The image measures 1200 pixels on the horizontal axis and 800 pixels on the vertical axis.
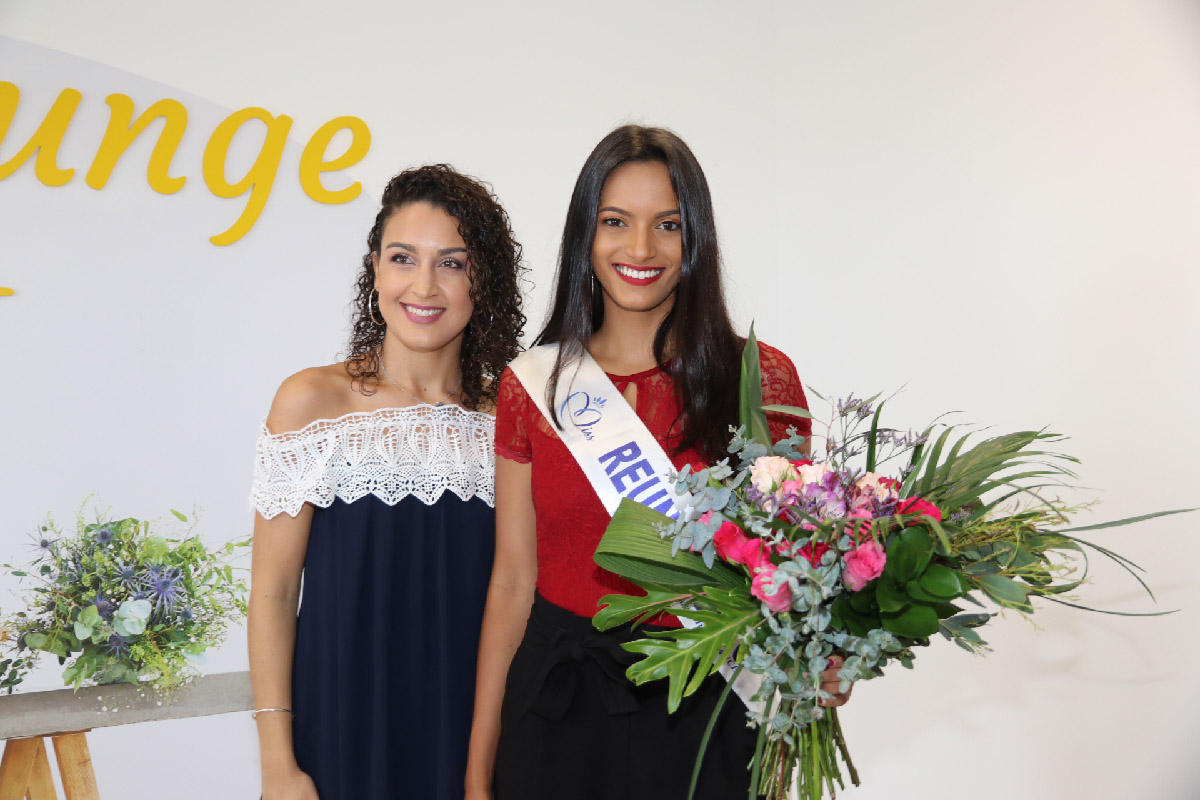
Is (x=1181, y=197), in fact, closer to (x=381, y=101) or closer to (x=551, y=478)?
(x=551, y=478)

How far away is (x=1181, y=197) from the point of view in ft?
7.98

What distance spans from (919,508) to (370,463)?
855 millimetres

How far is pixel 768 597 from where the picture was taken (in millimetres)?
967

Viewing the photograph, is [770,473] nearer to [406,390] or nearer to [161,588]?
[406,390]

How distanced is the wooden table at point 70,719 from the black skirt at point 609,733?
0.69m

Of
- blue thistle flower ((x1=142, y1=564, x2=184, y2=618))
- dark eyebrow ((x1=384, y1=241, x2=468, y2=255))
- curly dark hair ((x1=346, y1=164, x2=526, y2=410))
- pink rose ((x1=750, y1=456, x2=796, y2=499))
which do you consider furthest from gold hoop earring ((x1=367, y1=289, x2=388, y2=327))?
pink rose ((x1=750, y1=456, x2=796, y2=499))

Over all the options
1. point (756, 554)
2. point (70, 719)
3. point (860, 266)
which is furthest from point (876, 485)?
point (860, 266)

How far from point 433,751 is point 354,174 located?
170 centimetres

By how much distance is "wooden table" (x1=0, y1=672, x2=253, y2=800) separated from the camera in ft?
5.64

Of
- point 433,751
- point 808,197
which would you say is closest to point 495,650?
point 433,751

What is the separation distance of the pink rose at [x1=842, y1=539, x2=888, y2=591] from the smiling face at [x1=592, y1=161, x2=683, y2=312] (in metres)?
0.57

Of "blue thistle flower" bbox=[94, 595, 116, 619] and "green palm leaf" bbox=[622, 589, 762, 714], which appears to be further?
"blue thistle flower" bbox=[94, 595, 116, 619]

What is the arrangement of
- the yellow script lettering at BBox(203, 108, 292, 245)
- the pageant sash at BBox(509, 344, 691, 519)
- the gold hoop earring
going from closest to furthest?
1. the pageant sash at BBox(509, 344, 691, 519)
2. the gold hoop earring
3. the yellow script lettering at BBox(203, 108, 292, 245)

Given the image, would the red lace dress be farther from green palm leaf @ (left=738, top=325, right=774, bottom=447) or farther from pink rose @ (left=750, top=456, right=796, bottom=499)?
pink rose @ (left=750, top=456, right=796, bottom=499)
